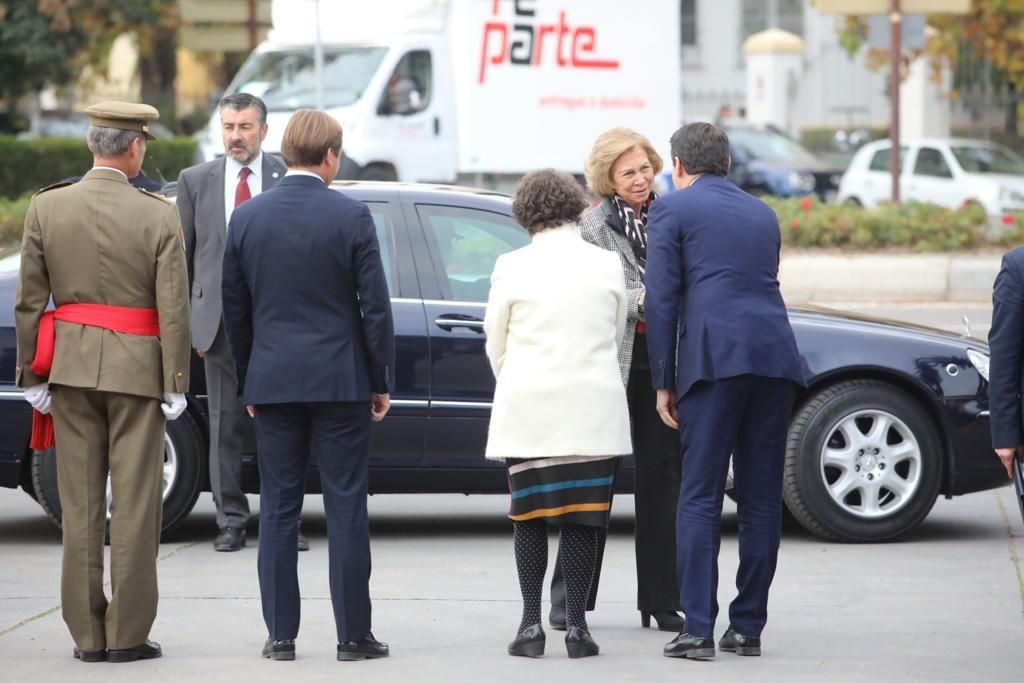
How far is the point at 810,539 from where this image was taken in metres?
7.71

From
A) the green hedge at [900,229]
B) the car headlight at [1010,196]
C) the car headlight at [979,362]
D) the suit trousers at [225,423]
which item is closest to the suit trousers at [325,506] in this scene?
the suit trousers at [225,423]

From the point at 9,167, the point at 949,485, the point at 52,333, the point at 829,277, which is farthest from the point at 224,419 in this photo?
the point at 9,167

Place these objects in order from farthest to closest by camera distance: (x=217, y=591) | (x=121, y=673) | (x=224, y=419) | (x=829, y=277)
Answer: (x=829, y=277), (x=224, y=419), (x=217, y=591), (x=121, y=673)

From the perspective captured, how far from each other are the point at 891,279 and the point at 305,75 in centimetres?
737

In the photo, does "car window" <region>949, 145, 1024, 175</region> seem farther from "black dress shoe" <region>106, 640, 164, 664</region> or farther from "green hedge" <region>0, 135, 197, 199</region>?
"black dress shoe" <region>106, 640, 164, 664</region>

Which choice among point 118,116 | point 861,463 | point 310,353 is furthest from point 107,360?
point 861,463

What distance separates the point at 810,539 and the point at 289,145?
3.30 meters

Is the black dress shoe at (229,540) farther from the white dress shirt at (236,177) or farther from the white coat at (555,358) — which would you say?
the white coat at (555,358)

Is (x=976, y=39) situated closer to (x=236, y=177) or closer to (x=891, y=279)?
(x=891, y=279)

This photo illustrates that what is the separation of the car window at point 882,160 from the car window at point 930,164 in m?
0.24

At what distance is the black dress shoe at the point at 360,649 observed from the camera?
555cm

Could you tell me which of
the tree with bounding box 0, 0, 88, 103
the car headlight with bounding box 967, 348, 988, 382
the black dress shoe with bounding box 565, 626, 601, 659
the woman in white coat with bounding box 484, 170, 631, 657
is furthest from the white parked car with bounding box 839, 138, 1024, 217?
the black dress shoe with bounding box 565, 626, 601, 659

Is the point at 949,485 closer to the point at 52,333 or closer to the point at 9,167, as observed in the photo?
the point at 52,333

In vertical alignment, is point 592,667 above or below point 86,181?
below
